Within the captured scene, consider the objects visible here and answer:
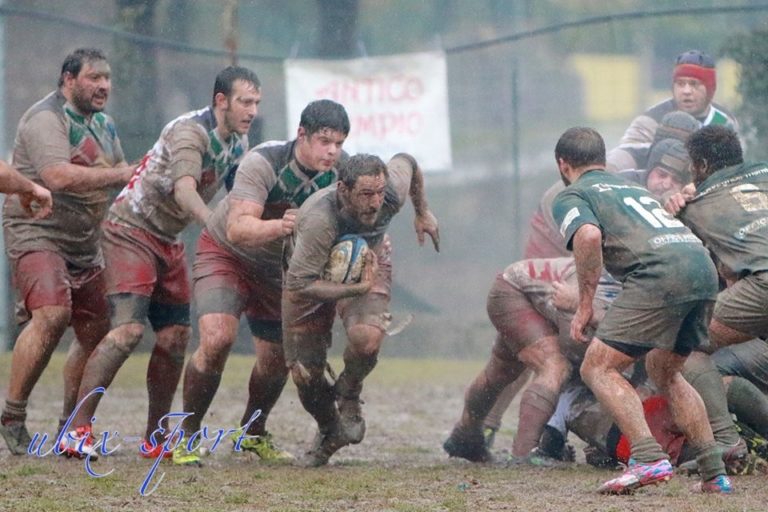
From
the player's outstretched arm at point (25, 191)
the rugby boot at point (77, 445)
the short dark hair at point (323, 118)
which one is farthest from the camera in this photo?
the rugby boot at point (77, 445)

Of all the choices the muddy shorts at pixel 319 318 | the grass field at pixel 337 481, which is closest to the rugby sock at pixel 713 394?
the grass field at pixel 337 481

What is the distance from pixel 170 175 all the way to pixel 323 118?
1.10 m

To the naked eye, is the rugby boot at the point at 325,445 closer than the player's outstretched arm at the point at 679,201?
No

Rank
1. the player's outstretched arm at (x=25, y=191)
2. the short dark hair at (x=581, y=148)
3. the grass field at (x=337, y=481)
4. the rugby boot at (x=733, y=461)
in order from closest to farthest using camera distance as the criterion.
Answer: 1. the grass field at (x=337, y=481)
2. the player's outstretched arm at (x=25, y=191)
3. the short dark hair at (x=581, y=148)
4. the rugby boot at (x=733, y=461)

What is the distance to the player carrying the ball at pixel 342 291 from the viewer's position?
284 inches

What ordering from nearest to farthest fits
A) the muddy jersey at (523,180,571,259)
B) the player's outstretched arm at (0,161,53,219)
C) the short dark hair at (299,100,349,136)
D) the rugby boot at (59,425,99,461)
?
the player's outstretched arm at (0,161,53,219)
the short dark hair at (299,100,349,136)
the rugby boot at (59,425,99,461)
the muddy jersey at (523,180,571,259)

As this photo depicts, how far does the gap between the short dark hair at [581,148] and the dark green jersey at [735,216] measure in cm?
58

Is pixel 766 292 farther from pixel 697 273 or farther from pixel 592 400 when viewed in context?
pixel 592 400

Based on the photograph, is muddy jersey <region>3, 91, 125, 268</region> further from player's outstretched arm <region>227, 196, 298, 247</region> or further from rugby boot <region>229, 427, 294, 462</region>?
rugby boot <region>229, 427, 294, 462</region>

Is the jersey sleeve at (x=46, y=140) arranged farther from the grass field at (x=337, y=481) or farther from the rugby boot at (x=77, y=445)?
the grass field at (x=337, y=481)

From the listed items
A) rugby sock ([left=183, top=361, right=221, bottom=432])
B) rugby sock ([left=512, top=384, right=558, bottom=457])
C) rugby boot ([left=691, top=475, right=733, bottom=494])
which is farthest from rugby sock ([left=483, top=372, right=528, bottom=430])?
rugby boot ([left=691, top=475, right=733, bottom=494])

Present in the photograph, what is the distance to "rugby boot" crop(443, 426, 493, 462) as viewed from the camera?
8.38 m

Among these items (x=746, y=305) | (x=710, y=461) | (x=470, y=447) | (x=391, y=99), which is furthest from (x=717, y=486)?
(x=391, y=99)

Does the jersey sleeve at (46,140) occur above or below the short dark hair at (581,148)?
above
